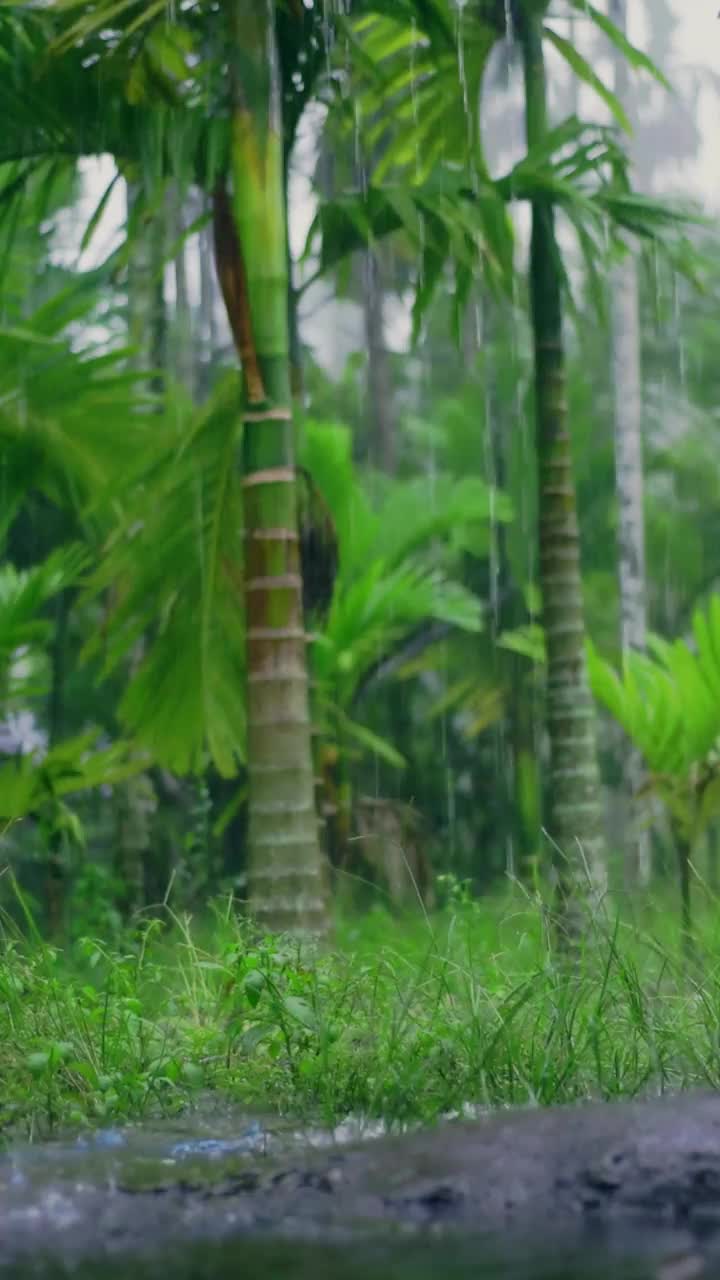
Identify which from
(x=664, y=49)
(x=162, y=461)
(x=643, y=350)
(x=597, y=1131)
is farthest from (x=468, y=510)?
(x=664, y=49)

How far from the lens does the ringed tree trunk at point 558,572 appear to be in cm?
786

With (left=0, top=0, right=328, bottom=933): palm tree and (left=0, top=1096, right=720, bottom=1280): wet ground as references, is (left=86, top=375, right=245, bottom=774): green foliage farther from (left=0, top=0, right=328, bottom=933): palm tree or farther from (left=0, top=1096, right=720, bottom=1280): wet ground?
(left=0, top=1096, right=720, bottom=1280): wet ground

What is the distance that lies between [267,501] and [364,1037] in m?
2.57

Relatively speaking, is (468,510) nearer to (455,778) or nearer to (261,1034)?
(455,778)

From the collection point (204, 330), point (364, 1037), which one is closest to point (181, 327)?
point (204, 330)

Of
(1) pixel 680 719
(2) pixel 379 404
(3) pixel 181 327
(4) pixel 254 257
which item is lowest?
(1) pixel 680 719

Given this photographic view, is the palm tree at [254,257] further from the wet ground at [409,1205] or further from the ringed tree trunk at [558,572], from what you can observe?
the wet ground at [409,1205]

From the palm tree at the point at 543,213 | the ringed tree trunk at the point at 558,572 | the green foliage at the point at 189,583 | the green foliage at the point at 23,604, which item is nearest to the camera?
the green foliage at the point at 189,583

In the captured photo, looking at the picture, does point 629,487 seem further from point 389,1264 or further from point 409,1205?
point 389,1264

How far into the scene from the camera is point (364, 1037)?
4410 mm

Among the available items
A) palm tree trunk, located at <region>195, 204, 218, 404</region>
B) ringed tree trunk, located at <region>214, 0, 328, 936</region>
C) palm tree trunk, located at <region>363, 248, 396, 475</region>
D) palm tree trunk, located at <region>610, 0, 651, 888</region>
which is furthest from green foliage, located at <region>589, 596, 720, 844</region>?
palm tree trunk, located at <region>195, 204, 218, 404</region>

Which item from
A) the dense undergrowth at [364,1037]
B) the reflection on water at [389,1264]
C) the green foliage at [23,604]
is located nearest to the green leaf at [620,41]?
the green foliage at [23,604]

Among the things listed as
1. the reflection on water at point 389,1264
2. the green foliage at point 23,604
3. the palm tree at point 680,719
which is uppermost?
the green foliage at point 23,604

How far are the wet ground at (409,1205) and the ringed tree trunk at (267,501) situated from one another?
2.61m
